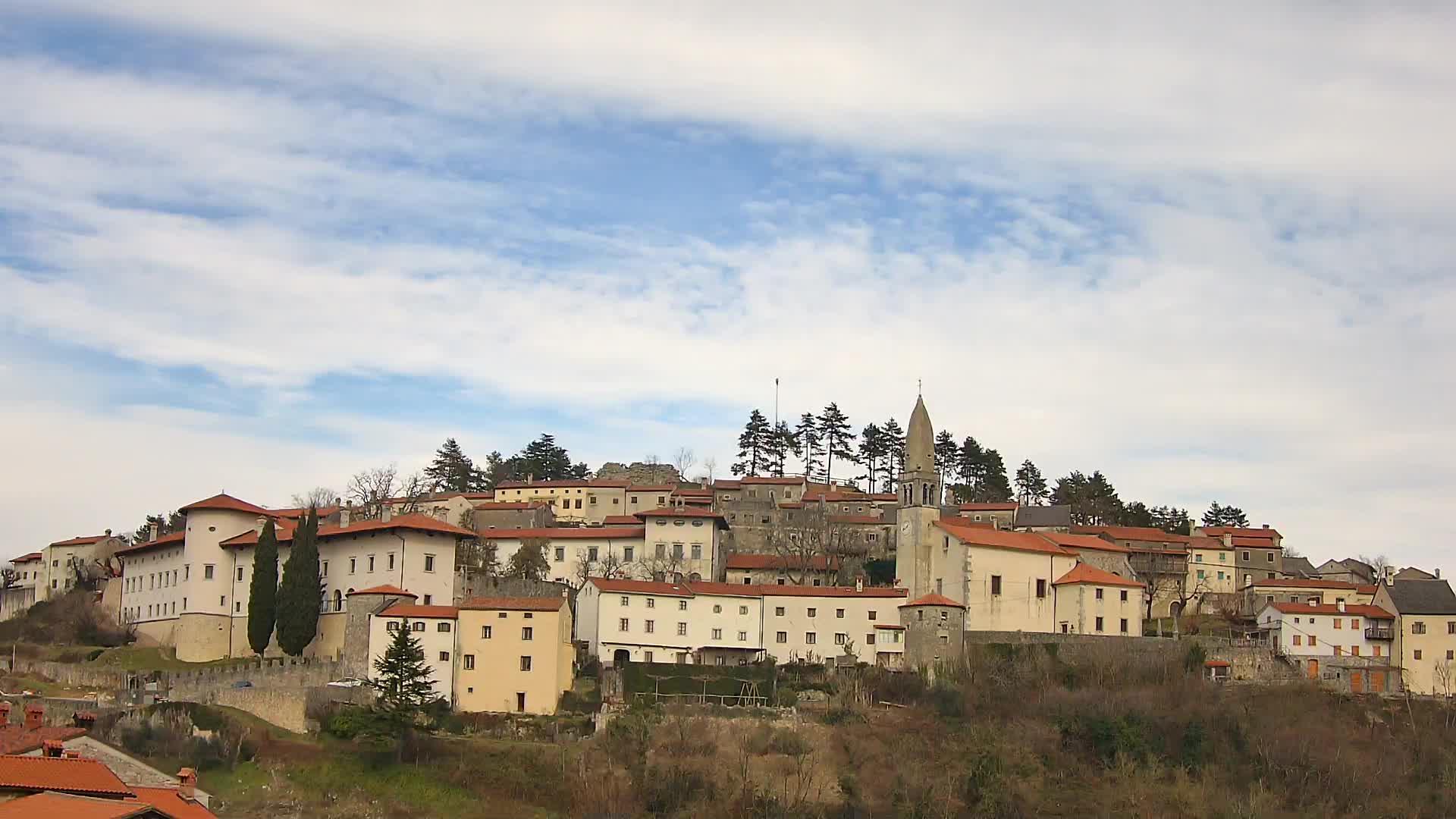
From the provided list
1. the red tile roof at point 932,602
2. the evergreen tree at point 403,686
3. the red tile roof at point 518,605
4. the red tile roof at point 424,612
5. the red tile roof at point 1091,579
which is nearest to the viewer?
the evergreen tree at point 403,686

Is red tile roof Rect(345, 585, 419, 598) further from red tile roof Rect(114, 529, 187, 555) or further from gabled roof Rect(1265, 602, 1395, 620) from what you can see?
gabled roof Rect(1265, 602, 1395, 620)

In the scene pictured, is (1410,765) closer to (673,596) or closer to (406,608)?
(673,596)

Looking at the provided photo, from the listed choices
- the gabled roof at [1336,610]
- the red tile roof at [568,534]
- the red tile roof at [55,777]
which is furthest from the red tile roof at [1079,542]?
the red tile roof at [55,777]

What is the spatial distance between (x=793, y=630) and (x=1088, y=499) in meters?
41.7

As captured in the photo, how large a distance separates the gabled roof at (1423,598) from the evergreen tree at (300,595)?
158 ft

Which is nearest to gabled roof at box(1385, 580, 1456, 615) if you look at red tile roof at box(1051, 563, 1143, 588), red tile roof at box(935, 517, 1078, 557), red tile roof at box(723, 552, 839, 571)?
red tile roof at box(1051, 563, 1143, 588)

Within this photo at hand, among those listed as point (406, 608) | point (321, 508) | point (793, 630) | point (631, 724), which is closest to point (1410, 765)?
point (793, 630)

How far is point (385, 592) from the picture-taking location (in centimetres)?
6925

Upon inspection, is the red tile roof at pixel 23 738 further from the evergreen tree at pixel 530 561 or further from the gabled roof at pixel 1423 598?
the gabled roof at pixel 1423 598

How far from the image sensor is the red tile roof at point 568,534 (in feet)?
280

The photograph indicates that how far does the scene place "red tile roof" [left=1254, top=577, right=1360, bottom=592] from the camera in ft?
278

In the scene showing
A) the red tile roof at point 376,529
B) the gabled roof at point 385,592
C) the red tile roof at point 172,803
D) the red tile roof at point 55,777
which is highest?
the red tile roof at point 376,529

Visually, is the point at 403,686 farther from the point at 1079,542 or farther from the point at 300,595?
the point at 1079,542

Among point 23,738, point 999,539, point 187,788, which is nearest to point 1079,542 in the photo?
point 999,539
